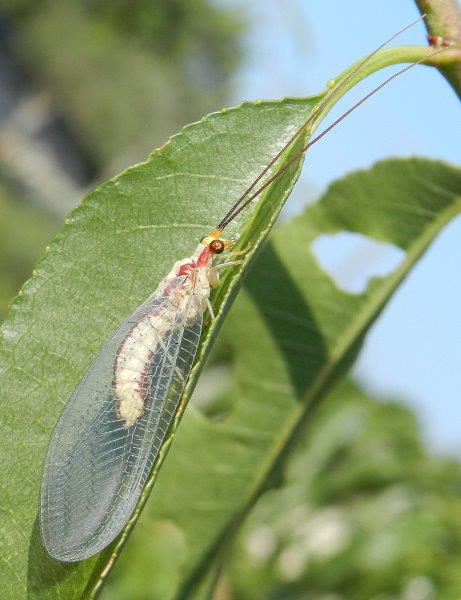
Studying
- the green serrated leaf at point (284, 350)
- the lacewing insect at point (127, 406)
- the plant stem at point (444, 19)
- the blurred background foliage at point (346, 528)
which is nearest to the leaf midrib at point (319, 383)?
the green serrated leaf at point (284, 350)

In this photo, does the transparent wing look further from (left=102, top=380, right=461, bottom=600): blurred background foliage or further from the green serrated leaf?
(left=102, top=380, right=461, bottom=600): blurred background foliage

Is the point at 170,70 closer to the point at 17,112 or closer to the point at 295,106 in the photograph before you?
the point at 17,112

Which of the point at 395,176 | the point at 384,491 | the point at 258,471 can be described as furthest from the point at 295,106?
the point at 384,491

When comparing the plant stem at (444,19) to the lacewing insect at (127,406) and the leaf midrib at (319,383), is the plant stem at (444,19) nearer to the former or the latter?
the lacewing insect at (127,406)

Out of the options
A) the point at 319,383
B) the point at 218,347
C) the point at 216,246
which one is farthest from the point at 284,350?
the point at 218,347

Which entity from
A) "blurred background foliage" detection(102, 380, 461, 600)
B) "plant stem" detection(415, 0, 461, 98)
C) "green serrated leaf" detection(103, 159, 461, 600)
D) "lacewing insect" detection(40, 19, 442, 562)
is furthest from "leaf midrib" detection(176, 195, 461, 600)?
"plant stem" detection(415, 0, 461, 98)

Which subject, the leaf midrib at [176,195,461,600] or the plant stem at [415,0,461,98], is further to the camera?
the leaf midrib at [176,195,461,600]

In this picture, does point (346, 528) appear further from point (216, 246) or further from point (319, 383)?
point (216, 246)
